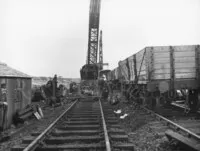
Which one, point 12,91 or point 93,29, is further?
point 93,29

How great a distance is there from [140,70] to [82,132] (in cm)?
443

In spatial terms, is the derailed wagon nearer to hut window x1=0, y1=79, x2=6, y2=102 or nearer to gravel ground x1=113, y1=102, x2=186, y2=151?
gravel ground x1=113, y1=102, x2=186, y2=151

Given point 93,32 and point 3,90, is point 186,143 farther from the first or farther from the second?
point 93,32

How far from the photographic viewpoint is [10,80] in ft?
21.9

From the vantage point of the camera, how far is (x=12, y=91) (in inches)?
269

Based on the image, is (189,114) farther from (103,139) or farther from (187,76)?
(103,139)

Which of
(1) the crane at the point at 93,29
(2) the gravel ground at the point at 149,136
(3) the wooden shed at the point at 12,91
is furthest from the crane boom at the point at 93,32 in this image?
(2) the gravel ground at the point at 149,136

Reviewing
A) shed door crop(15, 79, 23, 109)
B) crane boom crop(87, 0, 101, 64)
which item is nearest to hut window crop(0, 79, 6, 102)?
shed door crop(15, 79, 23, 109)

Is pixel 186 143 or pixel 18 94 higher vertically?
pixel 18 94

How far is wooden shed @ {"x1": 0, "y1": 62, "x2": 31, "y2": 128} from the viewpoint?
20.4 ft

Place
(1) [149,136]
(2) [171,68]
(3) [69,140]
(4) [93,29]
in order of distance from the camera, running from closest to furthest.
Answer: (3) [69,140], (1) [149,136], (2) [171,68], (4) [93,29]

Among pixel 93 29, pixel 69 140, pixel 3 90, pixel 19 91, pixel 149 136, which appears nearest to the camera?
pixel 69 140

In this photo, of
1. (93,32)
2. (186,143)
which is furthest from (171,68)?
(93,32)

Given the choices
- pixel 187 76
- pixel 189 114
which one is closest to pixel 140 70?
pixel 187 76
